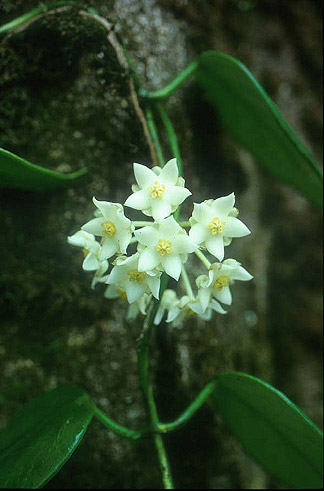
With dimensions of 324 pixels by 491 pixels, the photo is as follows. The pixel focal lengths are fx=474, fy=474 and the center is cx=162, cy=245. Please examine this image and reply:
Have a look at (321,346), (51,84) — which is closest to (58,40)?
(51,84)

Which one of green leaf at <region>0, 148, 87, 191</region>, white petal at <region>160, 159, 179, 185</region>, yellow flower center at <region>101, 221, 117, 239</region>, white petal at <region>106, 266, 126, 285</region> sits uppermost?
green leaf at <region>0, 148, 87, 191</region>

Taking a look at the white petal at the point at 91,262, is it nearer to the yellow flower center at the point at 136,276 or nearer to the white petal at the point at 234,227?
the yellow flower center at the point at 136,276

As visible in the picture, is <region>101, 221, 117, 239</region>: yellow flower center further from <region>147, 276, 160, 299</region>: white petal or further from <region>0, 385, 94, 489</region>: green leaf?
<region>0, 385, 94, 489</region>: green leaf

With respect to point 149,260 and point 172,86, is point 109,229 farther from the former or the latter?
point 172,86

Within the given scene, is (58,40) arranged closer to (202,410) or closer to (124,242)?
(124,242)

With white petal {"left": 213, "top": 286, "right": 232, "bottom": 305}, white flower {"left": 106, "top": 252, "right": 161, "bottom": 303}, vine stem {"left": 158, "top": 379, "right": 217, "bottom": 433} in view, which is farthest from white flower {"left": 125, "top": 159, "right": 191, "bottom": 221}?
vine stem {"left": 158, "top": 379, "right": 217, "bottom": 433}

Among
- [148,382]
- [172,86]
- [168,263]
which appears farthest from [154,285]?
[172,86]

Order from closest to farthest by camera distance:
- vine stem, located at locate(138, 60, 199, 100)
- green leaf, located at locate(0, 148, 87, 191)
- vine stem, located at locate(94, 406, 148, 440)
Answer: green leaf, located at locate(0, 148, 87, 191) < vine stem, located at locate(94, 406, 148, 440) < vine stem, located at locate(138, 60, 199, 100)
